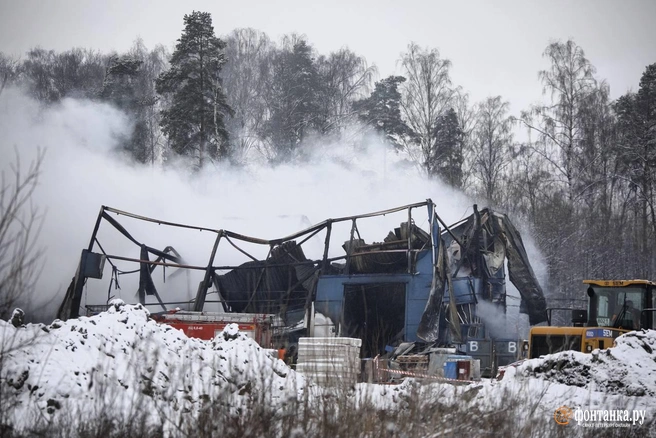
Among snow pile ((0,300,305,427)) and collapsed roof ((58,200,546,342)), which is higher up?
collapsed roof ((58,200,546,342))

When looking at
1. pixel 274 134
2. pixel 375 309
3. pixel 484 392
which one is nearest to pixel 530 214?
pixel 274 134

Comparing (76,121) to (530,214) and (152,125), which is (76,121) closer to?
(152,125)

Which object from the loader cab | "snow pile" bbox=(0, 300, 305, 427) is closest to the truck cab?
the loader cab

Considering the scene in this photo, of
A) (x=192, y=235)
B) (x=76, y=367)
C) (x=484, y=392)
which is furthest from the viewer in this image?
(x=192, y=235)

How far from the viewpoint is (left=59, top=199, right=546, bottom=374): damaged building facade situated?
17.5 meters

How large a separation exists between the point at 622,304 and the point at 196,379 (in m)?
8.96

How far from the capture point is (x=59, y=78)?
133 feet

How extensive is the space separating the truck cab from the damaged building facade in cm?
280

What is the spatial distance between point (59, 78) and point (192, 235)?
71.7ft

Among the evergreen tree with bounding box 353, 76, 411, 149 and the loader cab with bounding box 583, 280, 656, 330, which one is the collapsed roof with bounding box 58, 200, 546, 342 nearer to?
the loader cab with bounding box 583, 280, 656, 330

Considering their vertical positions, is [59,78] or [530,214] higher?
[59,78]

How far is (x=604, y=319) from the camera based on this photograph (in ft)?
44.3

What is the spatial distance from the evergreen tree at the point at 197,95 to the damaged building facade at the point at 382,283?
11.1 meters

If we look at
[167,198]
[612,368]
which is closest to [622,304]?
[612,368]
